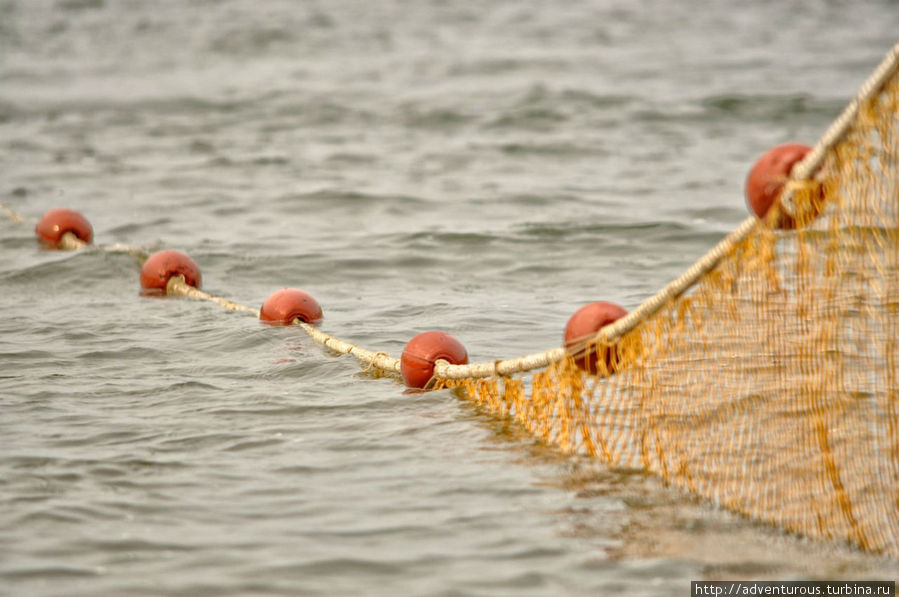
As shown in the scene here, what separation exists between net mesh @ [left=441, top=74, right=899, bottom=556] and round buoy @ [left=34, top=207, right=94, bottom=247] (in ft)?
24.4

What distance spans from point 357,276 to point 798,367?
6347 mm

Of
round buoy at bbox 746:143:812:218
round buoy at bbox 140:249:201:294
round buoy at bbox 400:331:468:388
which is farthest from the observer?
round buoy at bbox 140:249:201:294

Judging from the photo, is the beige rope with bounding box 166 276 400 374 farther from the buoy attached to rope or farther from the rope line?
the buoy attached to rope

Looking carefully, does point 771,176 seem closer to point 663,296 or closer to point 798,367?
point 663,296

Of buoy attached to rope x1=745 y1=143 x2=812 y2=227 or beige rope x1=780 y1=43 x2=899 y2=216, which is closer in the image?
beige rope x1=780 y1=43 x2=899 y2=216

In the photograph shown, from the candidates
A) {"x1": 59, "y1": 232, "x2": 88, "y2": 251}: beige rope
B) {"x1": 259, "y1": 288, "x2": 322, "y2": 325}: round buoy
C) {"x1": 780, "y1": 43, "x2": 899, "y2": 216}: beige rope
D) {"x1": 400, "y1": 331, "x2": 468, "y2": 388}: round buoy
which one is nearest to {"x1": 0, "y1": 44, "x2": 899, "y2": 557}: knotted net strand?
{"x1": 780, "y1": 43, "x2": 899, "y2": 216}: beige rope

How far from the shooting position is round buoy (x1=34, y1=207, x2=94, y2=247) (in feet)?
37.7

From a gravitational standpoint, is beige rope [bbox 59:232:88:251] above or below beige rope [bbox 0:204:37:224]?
below

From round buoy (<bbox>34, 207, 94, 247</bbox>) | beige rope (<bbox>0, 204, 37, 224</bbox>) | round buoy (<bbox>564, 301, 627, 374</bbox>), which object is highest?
beige rope (<bbox>0, 204, 37, 224</bbox>)

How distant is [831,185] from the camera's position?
444 centimetres

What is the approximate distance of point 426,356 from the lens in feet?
22.1

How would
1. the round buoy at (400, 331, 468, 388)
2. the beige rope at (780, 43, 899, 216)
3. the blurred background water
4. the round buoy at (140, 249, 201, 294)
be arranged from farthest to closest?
the round buoy at (140, 249, 201, 294) < the round buoy at (400, 331, 468, 388) < the blurred background water < the beige rope at (780, 43, 899, 216)

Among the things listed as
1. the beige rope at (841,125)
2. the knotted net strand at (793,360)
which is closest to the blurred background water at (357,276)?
the knotted net strand at (793,360)

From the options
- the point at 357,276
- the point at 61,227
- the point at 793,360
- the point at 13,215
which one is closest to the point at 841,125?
the point at 793,360
